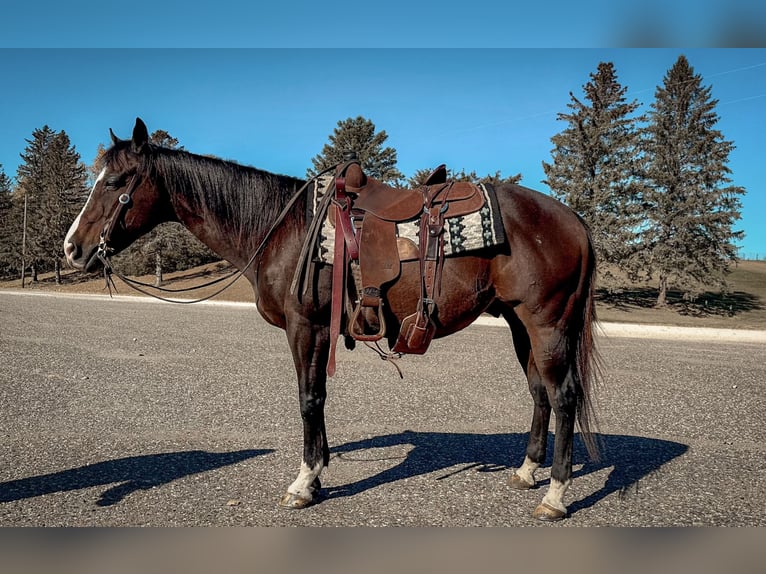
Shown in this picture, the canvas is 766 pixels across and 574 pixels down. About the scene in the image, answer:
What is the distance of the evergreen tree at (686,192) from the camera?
3092 cm

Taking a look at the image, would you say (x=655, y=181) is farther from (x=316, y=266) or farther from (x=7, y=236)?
(x=7, y=236)

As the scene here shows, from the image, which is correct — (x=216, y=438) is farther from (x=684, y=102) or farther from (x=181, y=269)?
(x=181, y=269)

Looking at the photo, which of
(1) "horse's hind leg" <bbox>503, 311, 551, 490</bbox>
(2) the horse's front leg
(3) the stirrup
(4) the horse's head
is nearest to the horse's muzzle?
(4) the horse's head

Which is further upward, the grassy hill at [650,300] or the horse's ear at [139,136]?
the horse's ear at [139,136]

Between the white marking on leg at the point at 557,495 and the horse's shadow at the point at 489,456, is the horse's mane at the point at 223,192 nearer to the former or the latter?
the horse's shadow at the point at 489,456

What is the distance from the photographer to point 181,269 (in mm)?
43281

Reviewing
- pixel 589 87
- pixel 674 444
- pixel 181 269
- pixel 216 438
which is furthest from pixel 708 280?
pixel 181 269

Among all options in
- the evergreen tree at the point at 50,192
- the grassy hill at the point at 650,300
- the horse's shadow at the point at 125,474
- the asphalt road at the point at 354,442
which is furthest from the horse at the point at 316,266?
the evergreen tree at the point at 50,192

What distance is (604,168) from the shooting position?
3105 cm

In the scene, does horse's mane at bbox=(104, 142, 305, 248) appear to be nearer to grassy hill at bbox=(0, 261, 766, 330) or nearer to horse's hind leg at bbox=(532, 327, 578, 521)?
horse's hind leg at bbox=(532, 327, 578, 521)

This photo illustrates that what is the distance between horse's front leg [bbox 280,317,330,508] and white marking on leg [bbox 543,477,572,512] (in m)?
1.64

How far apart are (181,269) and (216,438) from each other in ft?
134

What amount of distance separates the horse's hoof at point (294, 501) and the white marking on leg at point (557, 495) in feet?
5.49

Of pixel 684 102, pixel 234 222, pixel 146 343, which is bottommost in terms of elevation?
pixel 146 343
